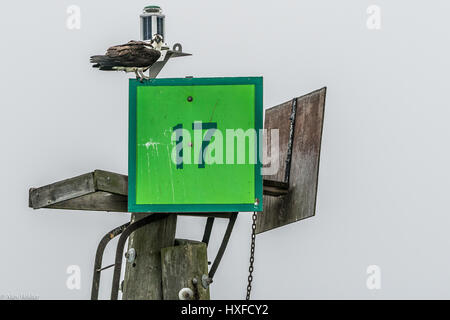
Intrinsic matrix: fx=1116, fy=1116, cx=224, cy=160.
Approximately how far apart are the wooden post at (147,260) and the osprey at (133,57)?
38.5 inches

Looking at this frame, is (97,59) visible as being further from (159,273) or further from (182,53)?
(159,273)

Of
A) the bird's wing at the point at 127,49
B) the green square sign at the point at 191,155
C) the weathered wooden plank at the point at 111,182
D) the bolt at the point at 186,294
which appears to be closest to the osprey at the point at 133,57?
the bird's wing at the point at 127,49

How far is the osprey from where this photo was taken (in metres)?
7.24

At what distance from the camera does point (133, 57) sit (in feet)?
23.8

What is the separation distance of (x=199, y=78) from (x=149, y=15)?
27.3 inches

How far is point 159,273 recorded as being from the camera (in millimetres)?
7062

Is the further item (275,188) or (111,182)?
(275,188)

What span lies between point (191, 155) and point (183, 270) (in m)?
0.73

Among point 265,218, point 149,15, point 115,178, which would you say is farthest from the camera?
point 265,218

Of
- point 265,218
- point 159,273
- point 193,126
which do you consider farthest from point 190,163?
point 265,218

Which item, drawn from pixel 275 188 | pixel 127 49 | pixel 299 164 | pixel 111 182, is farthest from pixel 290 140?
pixel 111 182

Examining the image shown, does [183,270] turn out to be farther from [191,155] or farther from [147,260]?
[191,155]

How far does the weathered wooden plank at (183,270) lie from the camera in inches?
273

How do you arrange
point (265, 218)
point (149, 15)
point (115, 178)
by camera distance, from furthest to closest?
point (265, 218) < point (149, 15) < point (115, 178)
